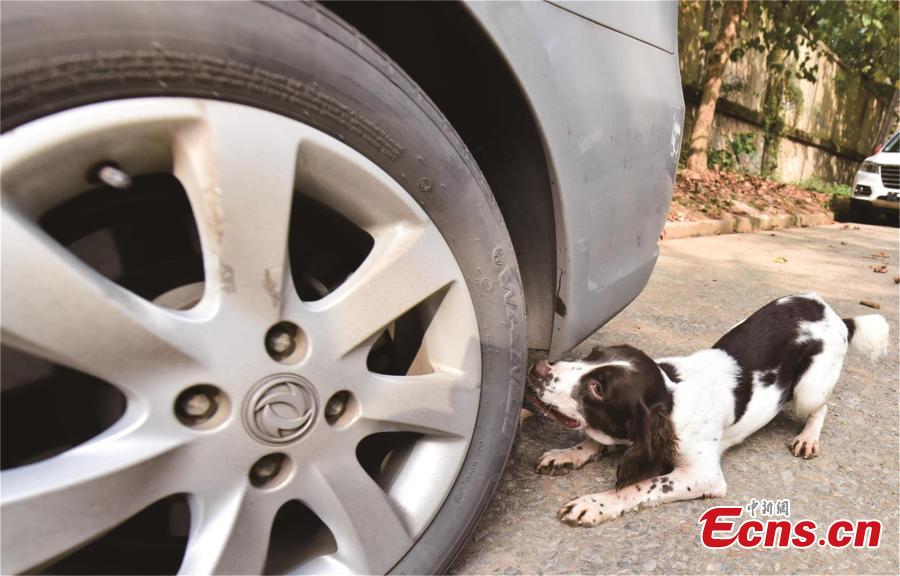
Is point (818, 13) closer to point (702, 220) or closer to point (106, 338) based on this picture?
point (702, 220)

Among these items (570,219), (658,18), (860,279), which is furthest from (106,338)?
(860,279)

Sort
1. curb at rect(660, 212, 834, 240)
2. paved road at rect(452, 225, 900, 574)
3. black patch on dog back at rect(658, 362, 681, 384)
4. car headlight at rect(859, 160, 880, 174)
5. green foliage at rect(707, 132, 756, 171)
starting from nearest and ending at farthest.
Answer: paved road at rect(452, 225, 900, 574)
black patch on dog back at rect(658, 362, 681, 384)
curb at rect(660, 212, 834, 240)
green foliage at rect(707, 132, 756, 171)
car headlight at rect(859, 160, 880, 174)

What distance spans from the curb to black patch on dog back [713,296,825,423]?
324 cm

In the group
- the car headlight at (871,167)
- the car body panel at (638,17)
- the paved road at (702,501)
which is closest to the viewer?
the car body panel at (638,17)

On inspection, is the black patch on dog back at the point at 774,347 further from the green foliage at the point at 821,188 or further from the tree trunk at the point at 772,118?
the green foliage at the point at 821,188

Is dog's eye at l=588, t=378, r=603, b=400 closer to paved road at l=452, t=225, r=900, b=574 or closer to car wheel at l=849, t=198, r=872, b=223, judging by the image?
paved road at l=452, t=225, r=900, b=574

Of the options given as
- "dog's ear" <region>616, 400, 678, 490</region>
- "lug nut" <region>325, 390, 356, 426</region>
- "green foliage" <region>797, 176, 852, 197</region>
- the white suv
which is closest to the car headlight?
the white suv

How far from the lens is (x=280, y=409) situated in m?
1.00

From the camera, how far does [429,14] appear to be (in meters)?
1.19

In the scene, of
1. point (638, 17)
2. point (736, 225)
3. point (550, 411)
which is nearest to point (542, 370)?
point (550, 411)

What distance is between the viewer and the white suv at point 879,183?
1083 cm

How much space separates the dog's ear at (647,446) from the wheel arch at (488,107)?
0.47 m

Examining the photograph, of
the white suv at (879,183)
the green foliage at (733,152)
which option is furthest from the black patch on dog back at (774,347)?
the white suv at (879,183)

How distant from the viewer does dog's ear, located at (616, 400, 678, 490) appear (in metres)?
1.76
